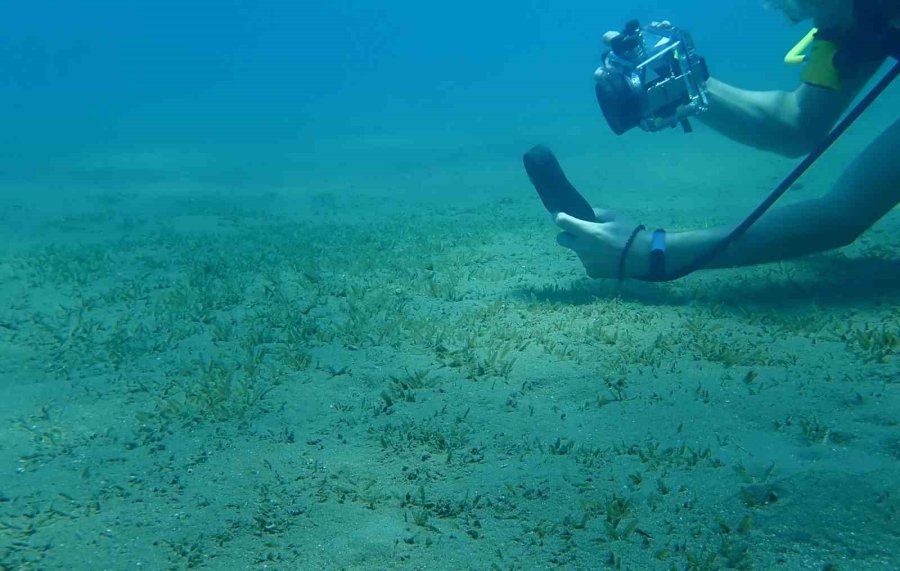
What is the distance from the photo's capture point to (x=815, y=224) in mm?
3947

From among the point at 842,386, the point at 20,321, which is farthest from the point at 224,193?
the point at 842,386

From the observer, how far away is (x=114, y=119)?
28.6 m

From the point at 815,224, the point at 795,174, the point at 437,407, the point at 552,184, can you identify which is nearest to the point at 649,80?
the point at 552,184

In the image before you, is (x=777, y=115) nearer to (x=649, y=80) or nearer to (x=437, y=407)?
(x=649, y=80)

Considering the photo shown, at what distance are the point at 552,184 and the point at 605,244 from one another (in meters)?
0.65

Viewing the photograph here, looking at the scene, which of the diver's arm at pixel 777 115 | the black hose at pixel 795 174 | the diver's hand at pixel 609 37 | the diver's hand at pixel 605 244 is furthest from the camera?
the diver's arm at pixel 777 115

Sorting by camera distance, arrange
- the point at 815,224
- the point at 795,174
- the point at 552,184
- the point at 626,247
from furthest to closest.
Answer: the point at 552,184, the point at 626,247, the point at 815,224, the point at 795,174

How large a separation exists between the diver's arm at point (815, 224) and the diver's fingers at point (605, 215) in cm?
39

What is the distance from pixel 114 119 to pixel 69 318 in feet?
93.2

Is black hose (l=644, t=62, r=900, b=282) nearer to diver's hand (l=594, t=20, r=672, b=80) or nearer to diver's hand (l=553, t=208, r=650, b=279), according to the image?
diver's hand (l=553, t=208, r=650, b=279)

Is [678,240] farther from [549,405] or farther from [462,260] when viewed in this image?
[462,260]

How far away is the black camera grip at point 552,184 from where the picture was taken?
4.51 metres

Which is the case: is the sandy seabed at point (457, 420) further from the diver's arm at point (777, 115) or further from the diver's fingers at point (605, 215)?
the diver's arm at point (777, 115)

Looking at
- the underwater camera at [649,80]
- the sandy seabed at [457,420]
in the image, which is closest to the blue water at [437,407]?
the sandy seabed at [457,420]
